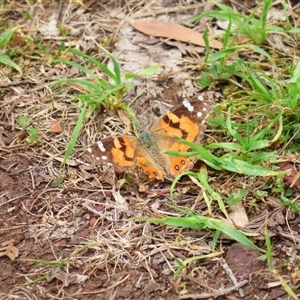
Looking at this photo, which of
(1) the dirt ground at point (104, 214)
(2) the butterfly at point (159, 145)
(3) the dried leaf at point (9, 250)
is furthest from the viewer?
(2) the butterfly at point (159, 145)

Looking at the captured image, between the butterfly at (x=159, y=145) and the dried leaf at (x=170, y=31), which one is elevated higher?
the dried leaf at (x=170, y=31)

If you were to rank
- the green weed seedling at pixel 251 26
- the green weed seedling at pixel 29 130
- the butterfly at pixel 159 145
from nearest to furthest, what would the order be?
the butterfly at pixel 159 145, the green weed seedling at pixel 29 130, the green weed seedling at pixel 251 26

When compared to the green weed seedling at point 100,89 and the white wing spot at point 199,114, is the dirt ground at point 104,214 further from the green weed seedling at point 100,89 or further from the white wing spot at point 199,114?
the white wing spot at point 199,114

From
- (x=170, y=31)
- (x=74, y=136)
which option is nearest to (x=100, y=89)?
(x=74, y=136)

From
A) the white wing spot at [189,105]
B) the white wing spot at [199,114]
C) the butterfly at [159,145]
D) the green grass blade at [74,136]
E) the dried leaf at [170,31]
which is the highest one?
the white wing spot at [189,105]

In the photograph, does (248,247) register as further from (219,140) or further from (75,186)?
(75,186)

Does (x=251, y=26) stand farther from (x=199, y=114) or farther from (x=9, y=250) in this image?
(x=9, y=250)

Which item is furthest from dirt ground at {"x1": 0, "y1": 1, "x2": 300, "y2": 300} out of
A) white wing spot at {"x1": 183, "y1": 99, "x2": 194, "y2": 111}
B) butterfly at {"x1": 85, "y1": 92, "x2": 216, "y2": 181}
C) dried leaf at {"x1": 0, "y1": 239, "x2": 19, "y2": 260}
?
white wing spot at {"x1": 183, "y1": 99, "x2": 194, "y2": 111}

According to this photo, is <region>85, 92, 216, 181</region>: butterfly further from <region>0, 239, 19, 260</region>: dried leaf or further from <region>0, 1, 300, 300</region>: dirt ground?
<region>0, 239, 19, 260</region>: dried leaf

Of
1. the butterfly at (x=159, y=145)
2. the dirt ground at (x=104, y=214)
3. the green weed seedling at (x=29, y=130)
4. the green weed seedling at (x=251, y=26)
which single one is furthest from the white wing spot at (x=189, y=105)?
the green weed seedling at (x=29, y=130)
